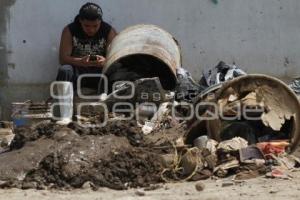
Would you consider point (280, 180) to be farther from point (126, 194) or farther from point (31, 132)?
point (31, 132)

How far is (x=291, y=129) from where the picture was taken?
7.02 meters

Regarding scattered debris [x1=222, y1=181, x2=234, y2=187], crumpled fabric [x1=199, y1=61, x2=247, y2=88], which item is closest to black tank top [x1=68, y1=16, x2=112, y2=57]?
crumpled fabric [x1=199, y1=61, x2=247, y2=88]

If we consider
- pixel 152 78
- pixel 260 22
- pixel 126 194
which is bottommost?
pixel 126 194

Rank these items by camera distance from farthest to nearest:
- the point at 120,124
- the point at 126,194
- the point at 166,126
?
the point at 166,126
the point at 120,124
the point at 126,194

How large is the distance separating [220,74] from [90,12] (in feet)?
5.37

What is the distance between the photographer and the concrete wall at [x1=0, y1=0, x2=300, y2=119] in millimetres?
9055

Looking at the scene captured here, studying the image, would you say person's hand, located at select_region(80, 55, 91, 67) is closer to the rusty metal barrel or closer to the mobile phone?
the mobile phone

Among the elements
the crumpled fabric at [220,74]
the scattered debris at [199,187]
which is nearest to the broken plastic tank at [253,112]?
the scattered debris at [199,187]

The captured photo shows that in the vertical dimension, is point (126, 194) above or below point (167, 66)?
below

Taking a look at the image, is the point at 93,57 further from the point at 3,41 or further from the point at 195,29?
the point at 195,29

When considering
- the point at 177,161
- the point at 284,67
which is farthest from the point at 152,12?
the point at 177,161

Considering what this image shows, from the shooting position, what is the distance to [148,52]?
8.48 meters

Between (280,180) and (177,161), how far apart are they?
0.89 meters

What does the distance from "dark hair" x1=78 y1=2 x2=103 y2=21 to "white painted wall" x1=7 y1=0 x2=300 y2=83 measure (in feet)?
1.62
